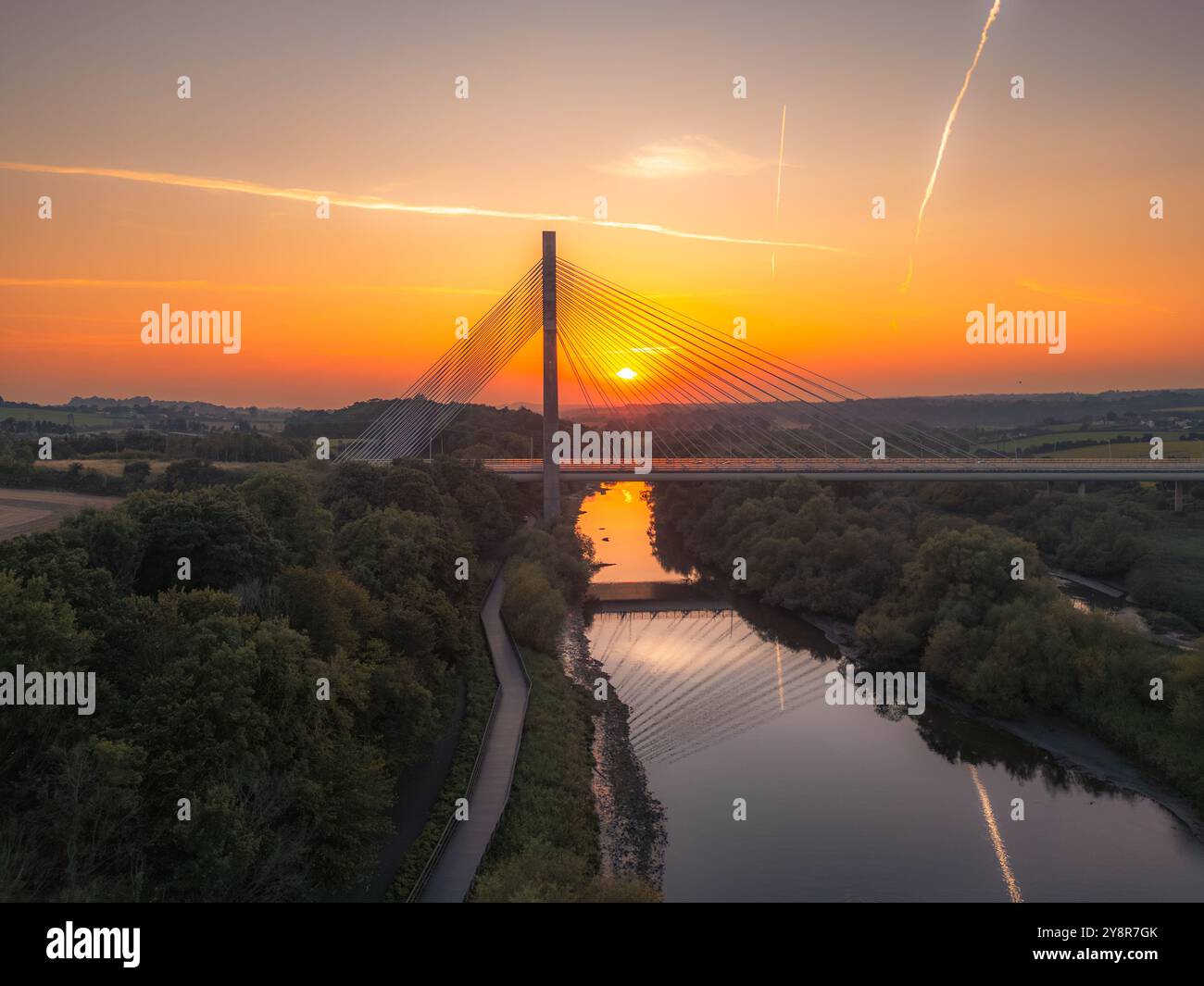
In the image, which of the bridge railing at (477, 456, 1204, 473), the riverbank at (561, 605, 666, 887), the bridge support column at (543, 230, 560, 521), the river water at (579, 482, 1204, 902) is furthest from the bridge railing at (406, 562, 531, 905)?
the bridge railing at (477, 456, 1204, 473)

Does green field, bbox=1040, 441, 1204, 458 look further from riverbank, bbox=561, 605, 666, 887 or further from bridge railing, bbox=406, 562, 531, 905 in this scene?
bridge railing, bbox=406, 562, 531, 905

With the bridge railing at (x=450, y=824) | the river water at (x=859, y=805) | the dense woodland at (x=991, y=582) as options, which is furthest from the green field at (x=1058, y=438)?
the bridge railing at (x=450, y=824)

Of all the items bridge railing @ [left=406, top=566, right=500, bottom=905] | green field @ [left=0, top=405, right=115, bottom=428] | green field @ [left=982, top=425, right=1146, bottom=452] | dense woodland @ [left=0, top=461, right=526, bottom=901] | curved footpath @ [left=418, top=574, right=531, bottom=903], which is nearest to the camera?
dense woodland @ [left=0, top=461, right=526, bottom=901]

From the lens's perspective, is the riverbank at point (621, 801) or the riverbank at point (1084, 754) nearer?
the riverbank at point (621, 801)

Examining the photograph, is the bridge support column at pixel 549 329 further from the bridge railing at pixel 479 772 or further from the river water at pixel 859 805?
the river water at pixel 859 805

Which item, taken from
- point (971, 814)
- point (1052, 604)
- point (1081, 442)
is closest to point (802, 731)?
point (971, 814)

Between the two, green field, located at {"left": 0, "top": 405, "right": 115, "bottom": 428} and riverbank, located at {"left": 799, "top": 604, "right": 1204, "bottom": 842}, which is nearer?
riverbank, located at {"left": 799, "top": 604, "right": 1204, "bottom": 842}
